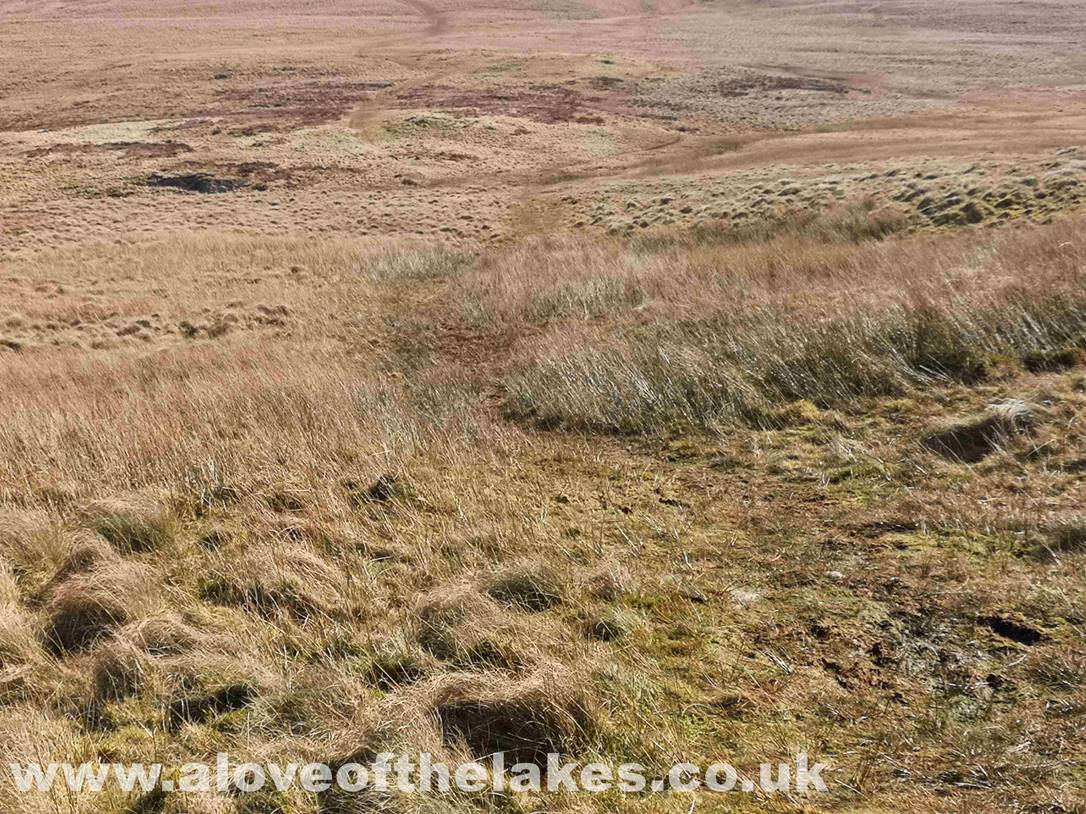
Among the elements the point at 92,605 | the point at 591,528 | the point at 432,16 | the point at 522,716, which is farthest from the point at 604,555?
the point at 432,16

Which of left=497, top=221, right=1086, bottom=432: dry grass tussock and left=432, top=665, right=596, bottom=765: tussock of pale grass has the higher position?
left=497, top=221, right=1086, bottom=432: dry grass tussock

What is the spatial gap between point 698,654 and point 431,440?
3.55 m

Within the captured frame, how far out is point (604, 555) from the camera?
14.3 ft

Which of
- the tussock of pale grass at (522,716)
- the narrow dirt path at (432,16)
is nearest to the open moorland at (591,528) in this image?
the tussock of pale grass at (522,716)

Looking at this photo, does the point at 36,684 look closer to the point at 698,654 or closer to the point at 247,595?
the point at 247,595

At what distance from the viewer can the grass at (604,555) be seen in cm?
298

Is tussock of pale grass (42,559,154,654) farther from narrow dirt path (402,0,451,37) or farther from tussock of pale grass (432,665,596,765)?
narrow dirt path (402,0,451,37)

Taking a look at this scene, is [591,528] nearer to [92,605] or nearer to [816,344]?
[92,605]

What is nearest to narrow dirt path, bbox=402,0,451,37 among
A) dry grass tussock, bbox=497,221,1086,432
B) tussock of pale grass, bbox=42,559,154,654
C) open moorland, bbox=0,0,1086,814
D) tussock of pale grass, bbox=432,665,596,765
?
open moorland, bbox=0,0,1086,814

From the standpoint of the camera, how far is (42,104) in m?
55.5

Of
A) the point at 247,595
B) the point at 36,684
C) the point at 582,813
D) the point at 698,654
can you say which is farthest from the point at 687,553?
the point at 36,684

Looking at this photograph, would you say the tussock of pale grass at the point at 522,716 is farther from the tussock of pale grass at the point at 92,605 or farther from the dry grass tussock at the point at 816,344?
the dry grass tussock at the point at 816,344

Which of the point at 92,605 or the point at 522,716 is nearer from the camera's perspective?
the point at 522,716

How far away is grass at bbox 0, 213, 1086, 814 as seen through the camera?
2.98 metres
